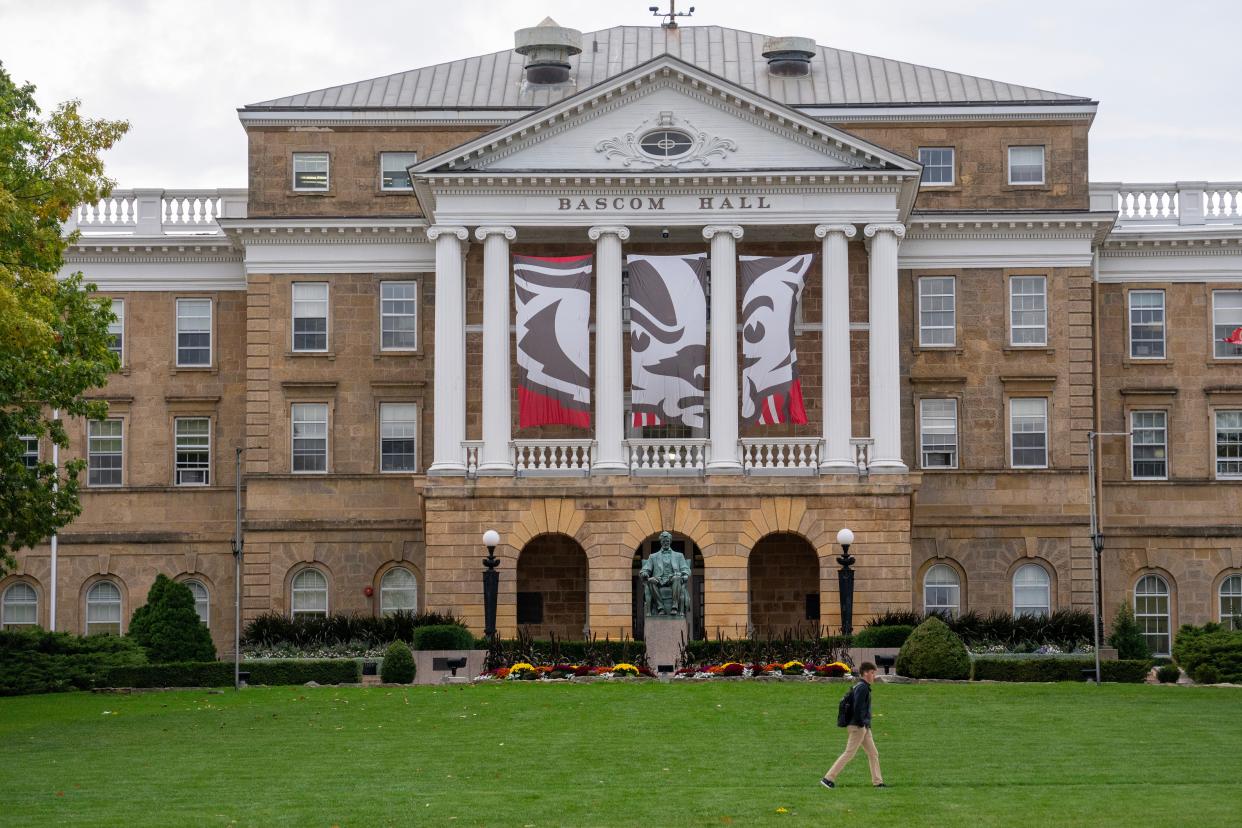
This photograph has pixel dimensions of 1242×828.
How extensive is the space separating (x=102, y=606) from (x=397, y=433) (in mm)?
10142

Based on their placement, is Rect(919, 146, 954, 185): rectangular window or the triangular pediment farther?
Rect(919, 146, 954, 185): rectangular window

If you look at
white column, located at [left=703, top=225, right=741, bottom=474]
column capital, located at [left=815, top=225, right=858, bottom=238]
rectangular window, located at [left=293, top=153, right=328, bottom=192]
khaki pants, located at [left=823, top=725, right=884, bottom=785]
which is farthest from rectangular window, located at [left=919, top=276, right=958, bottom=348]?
khaki pants, located at [left=823, top=725, right=884, bottom=785]

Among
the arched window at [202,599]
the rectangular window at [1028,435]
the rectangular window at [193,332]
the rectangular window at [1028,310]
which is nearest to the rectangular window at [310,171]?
the rectangular window at [193,332]

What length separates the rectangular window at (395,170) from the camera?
6372 cm

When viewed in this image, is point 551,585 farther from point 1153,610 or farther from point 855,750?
point 855,750

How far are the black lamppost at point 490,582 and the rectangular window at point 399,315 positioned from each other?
36.1ft

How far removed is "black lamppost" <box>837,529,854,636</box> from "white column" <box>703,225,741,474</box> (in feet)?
16.9

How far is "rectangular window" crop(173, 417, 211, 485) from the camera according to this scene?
64.2m

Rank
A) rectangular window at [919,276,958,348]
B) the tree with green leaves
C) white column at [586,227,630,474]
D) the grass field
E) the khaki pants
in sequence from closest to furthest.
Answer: the grass field
the khaki pants
the tree with green leaves
white column at [586,227,630,474]
rectangular window at [919,276,958,348]

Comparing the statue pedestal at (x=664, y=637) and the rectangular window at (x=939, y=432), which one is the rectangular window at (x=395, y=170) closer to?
the rectangular window at (x=939, y=432)

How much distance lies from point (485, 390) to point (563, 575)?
248 inches

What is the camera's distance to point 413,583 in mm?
62156

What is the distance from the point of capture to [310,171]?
6353cm

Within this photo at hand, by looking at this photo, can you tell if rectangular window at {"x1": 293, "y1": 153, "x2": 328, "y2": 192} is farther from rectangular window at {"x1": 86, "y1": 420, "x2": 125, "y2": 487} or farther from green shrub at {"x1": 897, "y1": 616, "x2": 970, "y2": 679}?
green shrub at {"x1": 897, "y1": 616, "x2": 970, "y2": 679}
